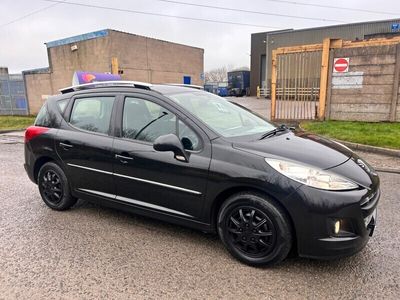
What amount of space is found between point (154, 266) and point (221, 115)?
1.72 metres

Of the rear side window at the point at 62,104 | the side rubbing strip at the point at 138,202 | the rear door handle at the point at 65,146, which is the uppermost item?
the rear side window at the point at 62,104

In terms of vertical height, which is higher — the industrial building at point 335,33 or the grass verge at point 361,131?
the industrial building at point 335,33

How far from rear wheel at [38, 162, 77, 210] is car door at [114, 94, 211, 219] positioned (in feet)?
3.13

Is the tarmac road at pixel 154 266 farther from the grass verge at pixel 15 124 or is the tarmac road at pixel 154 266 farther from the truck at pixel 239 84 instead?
the truck at pixel 239 84

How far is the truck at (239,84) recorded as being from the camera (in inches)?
1683

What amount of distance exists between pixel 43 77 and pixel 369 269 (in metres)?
22.6

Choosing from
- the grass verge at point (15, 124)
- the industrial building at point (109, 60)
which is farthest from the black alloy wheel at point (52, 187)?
the industrial building at point (109, 60)

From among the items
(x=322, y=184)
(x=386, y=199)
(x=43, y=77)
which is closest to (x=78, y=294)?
(x=322, y=184)

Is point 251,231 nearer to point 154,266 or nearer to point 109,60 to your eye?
point 154,266

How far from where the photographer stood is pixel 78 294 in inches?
102

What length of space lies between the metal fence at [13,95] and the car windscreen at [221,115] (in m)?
22.2

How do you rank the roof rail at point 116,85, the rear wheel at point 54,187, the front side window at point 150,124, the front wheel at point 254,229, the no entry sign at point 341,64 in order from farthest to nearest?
the no entry sign at point 341,64 < the rear wheel at point 54,187 < the roof rail at point 116,85 < the front side window at point 150,124 < the front wheel at point 254,229

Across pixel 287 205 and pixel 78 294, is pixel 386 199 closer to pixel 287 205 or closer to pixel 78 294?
pixel 287 205

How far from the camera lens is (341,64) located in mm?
9844
